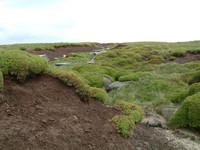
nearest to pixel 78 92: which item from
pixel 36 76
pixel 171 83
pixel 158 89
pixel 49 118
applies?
pixel 36 76

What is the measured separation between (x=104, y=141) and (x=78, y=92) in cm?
309

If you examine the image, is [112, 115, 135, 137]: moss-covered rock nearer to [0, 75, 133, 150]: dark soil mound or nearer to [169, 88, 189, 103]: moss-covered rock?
[0, 75, 133, 150]: dark soil mound

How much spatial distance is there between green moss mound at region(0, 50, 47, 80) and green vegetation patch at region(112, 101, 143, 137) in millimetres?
3962

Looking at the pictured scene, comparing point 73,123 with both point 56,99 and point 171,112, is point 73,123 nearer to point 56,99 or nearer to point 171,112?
point 56,99

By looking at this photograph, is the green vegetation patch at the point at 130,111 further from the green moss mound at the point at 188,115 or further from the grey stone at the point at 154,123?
the green moss mound at the point at 188,115

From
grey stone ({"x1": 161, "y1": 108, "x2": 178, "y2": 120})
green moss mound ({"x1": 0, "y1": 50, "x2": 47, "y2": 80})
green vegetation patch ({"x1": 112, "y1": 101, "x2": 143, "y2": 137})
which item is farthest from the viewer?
grey stone ({"x1": 161, "y1": 108, "x2": 178, "y2": 120})

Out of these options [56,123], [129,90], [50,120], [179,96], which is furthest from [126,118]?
[129,90]

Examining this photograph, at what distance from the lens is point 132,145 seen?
797cm

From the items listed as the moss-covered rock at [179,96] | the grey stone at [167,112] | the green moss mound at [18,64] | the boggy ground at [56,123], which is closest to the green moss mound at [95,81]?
the moss-covered rock at [179,96]

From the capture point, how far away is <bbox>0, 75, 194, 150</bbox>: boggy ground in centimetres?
621

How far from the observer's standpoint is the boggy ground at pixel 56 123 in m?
6.21

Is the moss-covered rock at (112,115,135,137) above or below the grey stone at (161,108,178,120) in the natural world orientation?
above

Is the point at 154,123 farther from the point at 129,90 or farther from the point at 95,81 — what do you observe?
the point at 95,81

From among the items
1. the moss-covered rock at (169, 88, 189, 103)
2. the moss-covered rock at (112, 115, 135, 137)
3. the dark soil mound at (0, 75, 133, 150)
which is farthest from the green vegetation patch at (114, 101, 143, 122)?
the moss-covered rock at (169, 88, 189, 103)
